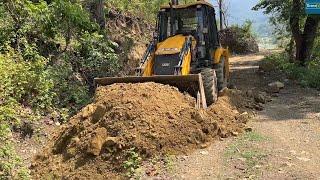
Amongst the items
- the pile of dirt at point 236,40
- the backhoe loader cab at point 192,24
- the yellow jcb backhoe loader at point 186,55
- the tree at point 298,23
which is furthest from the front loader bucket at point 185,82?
the pile of dirt at point 236,40

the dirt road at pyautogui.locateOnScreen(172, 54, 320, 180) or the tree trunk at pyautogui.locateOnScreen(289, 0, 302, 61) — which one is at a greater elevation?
the tree trunk at pyautogui.locateOnScreen(289, 0, 302, 61)

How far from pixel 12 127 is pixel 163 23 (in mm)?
4343

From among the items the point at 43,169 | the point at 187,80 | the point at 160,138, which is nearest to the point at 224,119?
the point at 187,80

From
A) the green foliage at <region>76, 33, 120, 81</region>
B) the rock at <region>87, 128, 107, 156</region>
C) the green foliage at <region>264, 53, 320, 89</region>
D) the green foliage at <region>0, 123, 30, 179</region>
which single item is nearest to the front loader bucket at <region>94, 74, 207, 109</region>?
the rock at <region>87, 128, 107, 156</region>

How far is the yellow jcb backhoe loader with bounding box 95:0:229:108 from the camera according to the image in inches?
348

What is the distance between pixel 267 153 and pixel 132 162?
215 cm

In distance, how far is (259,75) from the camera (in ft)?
58.5

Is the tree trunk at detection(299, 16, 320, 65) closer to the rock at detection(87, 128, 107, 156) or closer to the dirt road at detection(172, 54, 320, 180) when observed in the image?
the dirt road at detection(172, 54, 320, 180)

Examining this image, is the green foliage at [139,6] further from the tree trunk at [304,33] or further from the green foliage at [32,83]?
the green foliage at [32,83]

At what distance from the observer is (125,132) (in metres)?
7.23

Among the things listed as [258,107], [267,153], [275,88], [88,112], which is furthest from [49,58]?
[275,88]

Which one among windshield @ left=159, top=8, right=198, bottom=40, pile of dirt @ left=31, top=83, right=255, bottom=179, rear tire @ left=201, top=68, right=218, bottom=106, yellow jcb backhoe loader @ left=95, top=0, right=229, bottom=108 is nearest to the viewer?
pile of dirt @ left=31, top=83, right=255, bottom=179

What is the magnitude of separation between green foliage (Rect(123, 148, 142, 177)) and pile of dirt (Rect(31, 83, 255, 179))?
0.12ft

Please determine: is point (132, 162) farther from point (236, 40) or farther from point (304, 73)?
point (236, 40)
